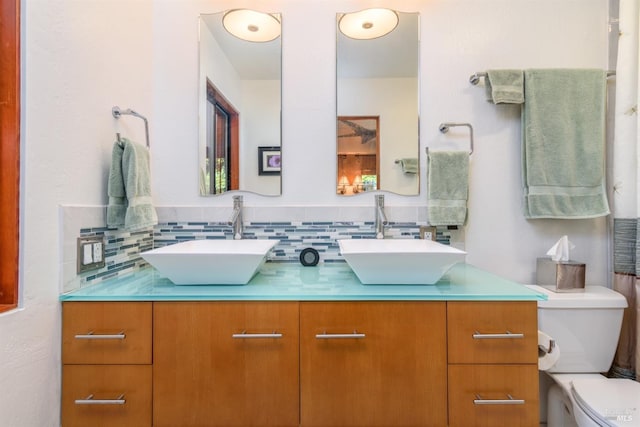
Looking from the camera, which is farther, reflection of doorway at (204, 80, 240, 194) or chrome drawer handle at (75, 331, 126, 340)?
reflection of doorway at (204, 80, 240, 194)

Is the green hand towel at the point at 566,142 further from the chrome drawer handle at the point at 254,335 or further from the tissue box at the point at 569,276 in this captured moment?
the chrome drawer handle at the point at 254,335

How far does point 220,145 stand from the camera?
1.66m

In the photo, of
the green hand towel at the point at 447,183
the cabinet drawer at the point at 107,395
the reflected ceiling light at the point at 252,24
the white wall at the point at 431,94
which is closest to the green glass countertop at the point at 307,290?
the cabinet drawer at the point at 107,395

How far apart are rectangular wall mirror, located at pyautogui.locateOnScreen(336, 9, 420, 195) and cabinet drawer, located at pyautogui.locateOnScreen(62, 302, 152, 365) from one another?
47.0 inches

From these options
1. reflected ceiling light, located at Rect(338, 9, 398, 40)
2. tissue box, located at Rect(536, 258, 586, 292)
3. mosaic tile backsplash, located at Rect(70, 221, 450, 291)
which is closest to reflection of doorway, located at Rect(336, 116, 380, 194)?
mosaic tile backsplash, located at Rect(70, 221, 450, 291)

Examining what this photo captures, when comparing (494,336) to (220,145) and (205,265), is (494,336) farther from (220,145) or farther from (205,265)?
(220,145)

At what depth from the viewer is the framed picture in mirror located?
5.39 ft

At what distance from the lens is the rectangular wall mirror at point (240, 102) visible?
1640 mm

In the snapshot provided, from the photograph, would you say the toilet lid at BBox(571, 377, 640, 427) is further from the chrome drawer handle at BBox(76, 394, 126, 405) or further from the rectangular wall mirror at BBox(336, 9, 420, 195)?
the chrome drawer handle at BBox(76, 394, 126, 405)

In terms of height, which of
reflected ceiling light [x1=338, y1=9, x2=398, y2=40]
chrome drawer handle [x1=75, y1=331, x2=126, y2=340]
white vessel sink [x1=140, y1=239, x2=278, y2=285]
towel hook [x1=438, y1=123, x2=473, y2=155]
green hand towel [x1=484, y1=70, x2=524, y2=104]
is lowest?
chrome drawer handle [x1=75, y1=331, x2=126, y2=340]

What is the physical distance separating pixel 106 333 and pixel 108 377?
5.6 inches

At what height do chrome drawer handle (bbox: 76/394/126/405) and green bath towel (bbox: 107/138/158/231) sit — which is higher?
green bath towel (bbox: 107/138/158/231)

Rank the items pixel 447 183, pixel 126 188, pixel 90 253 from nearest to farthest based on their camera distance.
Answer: pixel 90 253 → pixel 126 188 → pixel 447 183

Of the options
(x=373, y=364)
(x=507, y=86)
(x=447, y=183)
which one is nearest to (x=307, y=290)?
(x=373, y=364)
